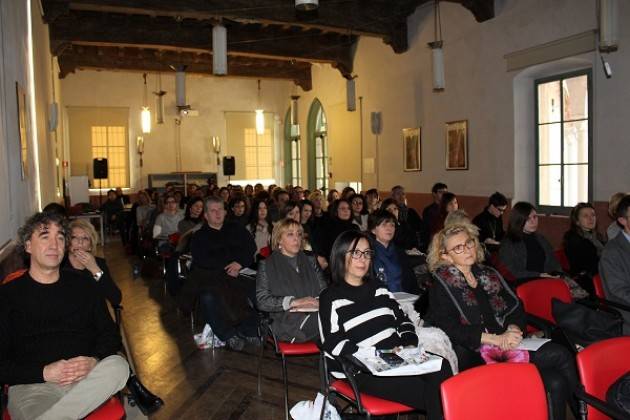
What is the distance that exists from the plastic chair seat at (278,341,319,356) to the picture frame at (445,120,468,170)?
7.48 metres

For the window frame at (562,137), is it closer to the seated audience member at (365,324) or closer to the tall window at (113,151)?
the seated audience member at (365,324)

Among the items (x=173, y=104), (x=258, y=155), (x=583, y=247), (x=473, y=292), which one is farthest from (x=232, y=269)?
(x=258, y=155)

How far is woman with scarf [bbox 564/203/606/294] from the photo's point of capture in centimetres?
541

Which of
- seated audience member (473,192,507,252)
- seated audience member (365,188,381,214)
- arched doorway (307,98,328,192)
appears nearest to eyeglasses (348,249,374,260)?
seated audience member (473,192,507,252)

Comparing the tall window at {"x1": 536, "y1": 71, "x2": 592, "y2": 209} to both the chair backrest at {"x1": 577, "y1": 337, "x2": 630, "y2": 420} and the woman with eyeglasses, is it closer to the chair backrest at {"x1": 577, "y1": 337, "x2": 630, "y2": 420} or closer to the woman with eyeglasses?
the woman with eyeglasses

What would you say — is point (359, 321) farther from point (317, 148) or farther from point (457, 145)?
point (317, 148)

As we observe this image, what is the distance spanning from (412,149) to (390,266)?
7.75 meters

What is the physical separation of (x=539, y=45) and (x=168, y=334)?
676 cm

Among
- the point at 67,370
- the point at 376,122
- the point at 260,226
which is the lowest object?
the point at 67,370

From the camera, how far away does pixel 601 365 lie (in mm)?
2490

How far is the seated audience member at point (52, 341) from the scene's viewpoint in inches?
106

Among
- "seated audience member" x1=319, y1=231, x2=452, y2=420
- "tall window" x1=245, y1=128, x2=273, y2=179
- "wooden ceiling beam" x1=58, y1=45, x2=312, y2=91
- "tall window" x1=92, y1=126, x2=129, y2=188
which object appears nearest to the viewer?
"seated audience member" x1=319, y1=231, x2=452, y2=420

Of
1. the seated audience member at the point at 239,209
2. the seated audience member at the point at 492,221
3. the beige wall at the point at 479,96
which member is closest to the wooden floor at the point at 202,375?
the seated audience member at the point at 239,209

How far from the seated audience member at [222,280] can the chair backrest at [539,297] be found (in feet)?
7.34
